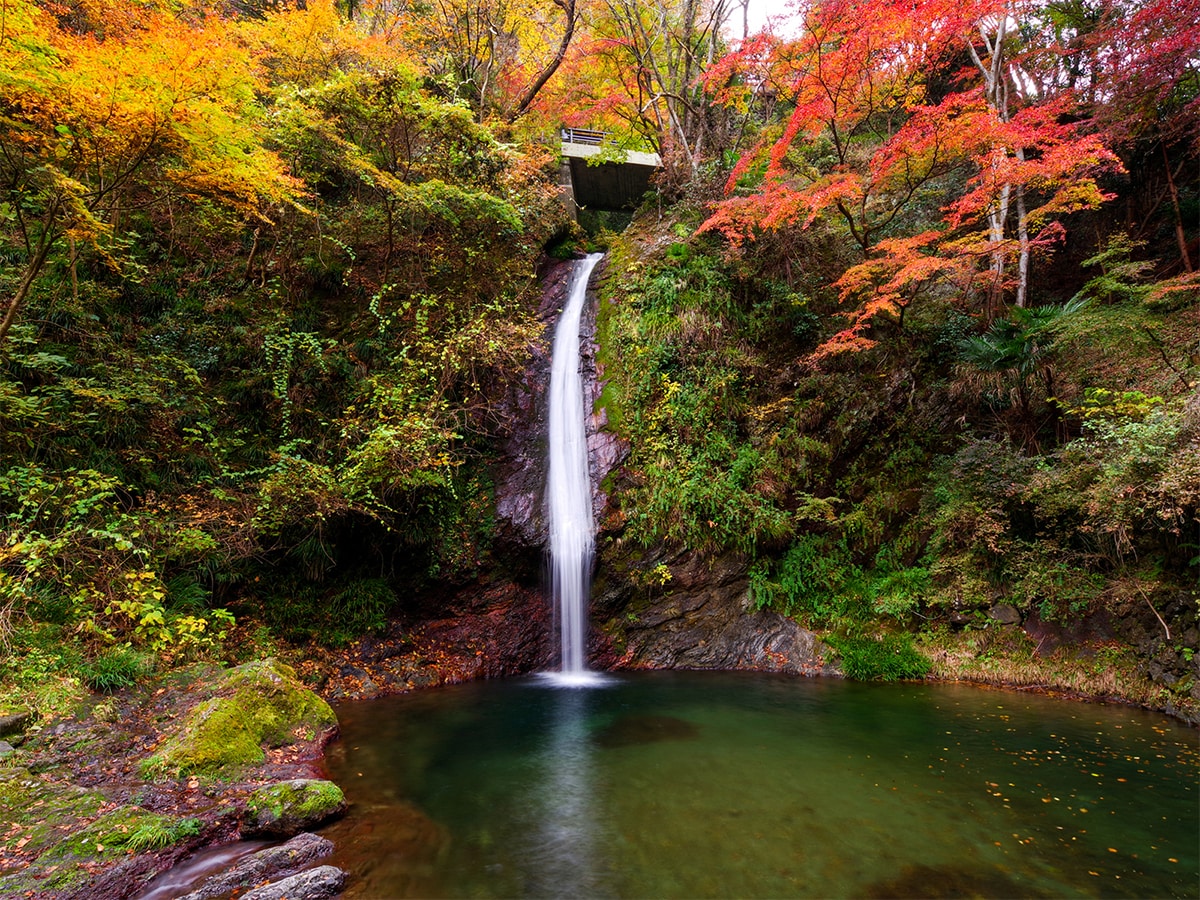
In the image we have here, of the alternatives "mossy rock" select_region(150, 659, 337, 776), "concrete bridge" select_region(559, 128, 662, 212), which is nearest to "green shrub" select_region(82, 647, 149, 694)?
"mossy rock" select_region(150, 659, 337, 776)

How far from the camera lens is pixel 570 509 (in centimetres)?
989

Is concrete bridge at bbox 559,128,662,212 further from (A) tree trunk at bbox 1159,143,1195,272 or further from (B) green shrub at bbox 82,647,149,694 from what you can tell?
(B) green shrub at bbox 82,647,149,694

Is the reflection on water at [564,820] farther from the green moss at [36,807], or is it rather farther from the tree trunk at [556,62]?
the tree trunk at [556,62]

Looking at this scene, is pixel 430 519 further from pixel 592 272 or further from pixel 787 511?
pixel 592 272

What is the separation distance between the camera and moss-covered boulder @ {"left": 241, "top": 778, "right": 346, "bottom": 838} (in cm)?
399

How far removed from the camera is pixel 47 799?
3713 millimetres

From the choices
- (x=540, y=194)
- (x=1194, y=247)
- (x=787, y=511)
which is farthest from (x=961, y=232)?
(x=540, y=194)

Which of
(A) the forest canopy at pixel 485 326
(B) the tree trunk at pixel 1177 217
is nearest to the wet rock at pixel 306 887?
(A) the forest canopy at pixel 485 326

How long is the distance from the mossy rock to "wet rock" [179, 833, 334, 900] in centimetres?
120

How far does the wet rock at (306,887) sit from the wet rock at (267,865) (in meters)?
0.16

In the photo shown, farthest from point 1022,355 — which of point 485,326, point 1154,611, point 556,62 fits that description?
point 556,62

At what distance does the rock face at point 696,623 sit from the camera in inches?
352

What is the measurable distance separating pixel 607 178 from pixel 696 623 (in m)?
17.9

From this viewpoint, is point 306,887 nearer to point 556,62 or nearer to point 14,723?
point 14,723
